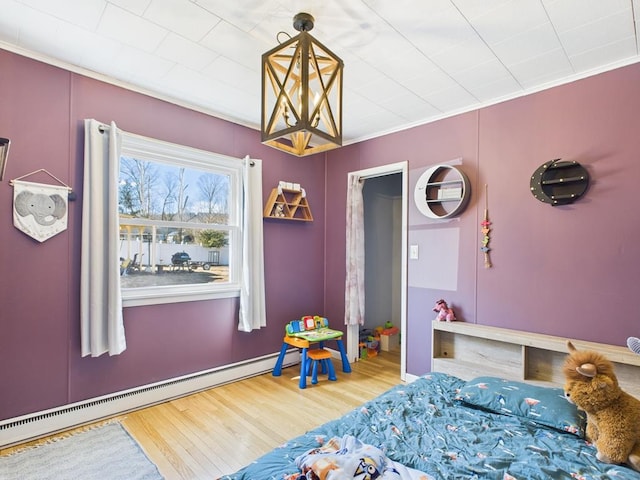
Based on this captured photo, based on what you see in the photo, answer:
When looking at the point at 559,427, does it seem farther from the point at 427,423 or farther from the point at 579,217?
the point at 579,217

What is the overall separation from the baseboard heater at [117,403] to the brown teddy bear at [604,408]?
2.73m

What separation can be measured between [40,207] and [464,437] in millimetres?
2858

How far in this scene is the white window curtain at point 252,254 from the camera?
3.30 metres

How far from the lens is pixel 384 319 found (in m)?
4.88

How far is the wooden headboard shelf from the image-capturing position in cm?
215

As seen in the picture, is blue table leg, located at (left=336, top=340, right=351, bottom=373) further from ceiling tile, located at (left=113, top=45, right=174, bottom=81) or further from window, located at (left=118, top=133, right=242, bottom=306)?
ceiling tile, located at (left=113, top=45, right=174, bottom=81)

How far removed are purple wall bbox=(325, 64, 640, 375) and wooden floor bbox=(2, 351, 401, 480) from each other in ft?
2.79

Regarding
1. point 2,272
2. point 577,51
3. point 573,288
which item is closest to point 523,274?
point 573,288

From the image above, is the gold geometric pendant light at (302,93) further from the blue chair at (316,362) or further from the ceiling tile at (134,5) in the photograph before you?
the blue chair at (316,362)

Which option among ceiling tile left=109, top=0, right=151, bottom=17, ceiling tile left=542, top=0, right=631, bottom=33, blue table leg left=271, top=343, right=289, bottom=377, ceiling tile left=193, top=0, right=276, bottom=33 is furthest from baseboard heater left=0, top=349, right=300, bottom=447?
ceiling tile left=542, top=0, right=631, bottom=33

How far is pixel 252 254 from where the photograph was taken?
11.0 ft

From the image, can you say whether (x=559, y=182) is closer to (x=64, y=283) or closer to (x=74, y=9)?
(x=74, y=9)

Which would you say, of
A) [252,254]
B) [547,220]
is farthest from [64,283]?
[547,220]

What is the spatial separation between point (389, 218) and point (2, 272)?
13.6 feet
